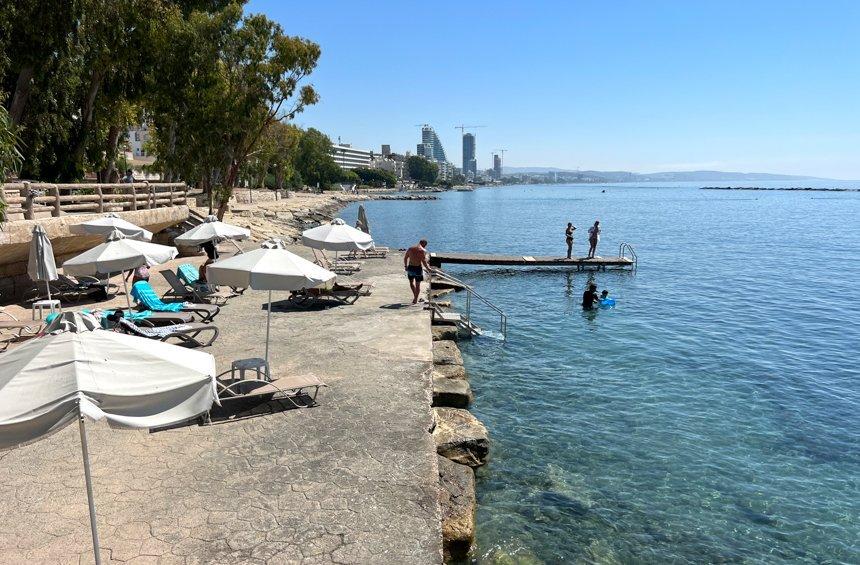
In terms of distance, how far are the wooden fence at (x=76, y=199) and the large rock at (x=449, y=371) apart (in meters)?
11.8

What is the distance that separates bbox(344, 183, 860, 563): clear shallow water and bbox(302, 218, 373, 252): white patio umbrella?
4.43 m

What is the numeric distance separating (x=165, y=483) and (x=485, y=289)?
21973mm

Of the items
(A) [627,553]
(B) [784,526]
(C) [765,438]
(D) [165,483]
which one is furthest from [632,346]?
(D) [165,483]

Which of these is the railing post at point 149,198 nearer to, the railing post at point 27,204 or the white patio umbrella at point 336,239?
the railing post at point 27,204

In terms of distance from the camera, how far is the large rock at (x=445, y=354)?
1334 cm

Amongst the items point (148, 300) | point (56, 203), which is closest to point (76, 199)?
point (56, 203)

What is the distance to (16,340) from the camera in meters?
11.6

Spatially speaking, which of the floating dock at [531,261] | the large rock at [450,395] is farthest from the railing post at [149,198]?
the large rock at [450,395]

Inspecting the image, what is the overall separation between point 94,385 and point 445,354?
10.2 m

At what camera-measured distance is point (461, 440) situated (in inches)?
365

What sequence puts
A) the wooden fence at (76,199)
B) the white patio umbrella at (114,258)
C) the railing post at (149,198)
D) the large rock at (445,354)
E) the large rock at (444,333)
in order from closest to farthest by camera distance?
the white patio umbrella at (114,258) → the large rock at (445,354) → the large rock at (444,333) → the wooden fence at (76,199) → the railing post at (149,198)

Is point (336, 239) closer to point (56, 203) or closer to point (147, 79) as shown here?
point (56, 203)

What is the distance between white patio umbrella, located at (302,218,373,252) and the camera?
16.3 metres

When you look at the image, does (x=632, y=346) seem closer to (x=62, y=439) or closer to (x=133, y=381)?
(x=62, y=439)
